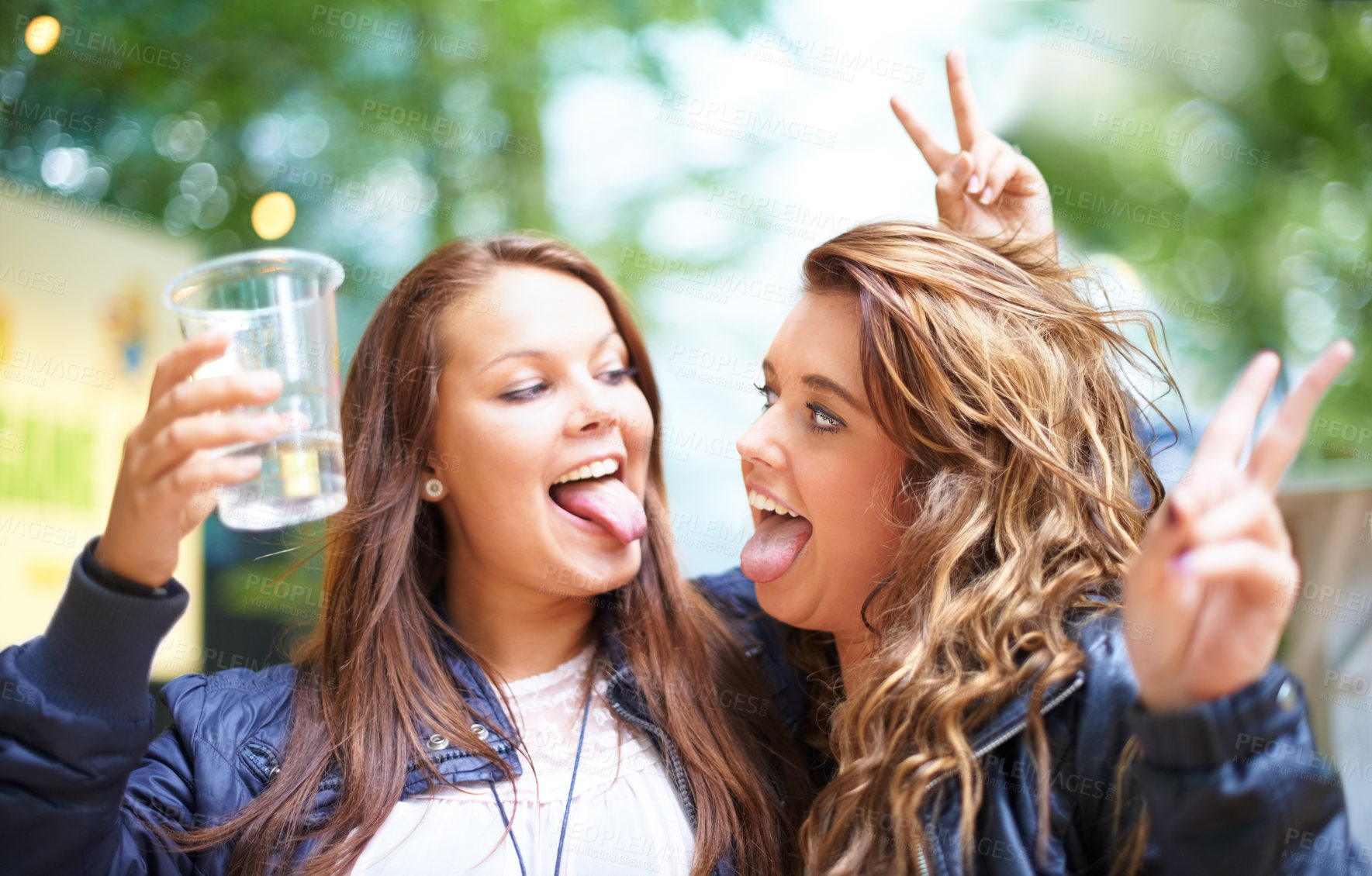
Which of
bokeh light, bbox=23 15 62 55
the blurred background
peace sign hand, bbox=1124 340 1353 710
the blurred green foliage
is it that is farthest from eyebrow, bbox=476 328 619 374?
the blurred green foliage

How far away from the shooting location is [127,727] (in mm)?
1502

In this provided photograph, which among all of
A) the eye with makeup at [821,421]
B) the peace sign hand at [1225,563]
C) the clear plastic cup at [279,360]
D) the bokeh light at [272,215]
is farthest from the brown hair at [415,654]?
the bokeh light at [272,215]

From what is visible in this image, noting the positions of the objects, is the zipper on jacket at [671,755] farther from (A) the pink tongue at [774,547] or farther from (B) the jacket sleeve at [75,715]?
(B) the jacket sleeve at [75,715]

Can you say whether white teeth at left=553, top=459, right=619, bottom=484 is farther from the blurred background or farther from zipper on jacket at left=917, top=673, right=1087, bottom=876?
the blurred background

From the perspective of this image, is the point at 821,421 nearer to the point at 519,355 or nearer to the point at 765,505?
the point at 765,505

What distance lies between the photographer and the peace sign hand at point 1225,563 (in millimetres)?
1139

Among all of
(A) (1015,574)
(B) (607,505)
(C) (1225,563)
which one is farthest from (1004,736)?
(B) (607,505)

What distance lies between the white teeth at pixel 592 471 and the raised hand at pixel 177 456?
906mm

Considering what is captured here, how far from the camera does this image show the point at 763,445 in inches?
79.7

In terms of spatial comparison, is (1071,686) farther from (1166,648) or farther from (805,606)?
(805,606)

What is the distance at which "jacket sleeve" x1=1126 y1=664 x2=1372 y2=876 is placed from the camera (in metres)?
1.21

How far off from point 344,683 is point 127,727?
66 centimetres

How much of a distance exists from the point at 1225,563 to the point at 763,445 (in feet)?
3.34

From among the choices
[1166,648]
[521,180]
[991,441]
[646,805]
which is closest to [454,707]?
[646,805]
